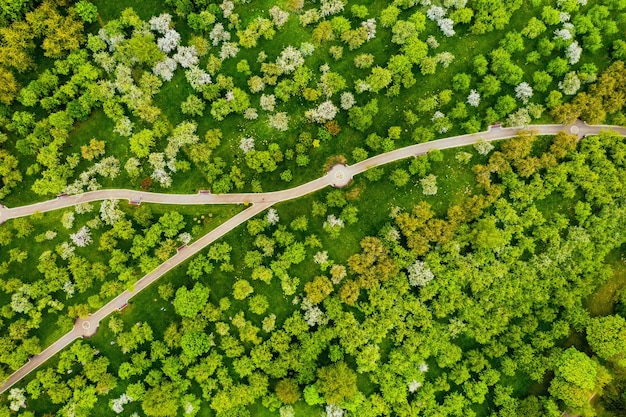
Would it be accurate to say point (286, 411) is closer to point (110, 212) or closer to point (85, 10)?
point (110, 212)

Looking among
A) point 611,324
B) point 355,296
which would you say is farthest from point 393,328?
point 611,324

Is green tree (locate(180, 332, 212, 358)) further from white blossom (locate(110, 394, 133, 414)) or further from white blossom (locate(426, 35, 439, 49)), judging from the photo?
white blossom (locate(426, 35, 439, 49))

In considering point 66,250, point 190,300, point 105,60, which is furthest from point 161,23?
point 190,300

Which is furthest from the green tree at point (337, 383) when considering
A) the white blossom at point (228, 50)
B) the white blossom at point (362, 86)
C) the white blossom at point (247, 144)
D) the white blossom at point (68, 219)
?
the white blossom at point (228, 50)

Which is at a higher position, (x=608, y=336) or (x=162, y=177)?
(x=162, y=177)

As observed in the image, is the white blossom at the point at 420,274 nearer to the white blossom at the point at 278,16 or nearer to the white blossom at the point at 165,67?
the white blossom at the point at 278,16

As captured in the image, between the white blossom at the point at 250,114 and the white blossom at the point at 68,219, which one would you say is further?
the white blossom at the point at 68,219

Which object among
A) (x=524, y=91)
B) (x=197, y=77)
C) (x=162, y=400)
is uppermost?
(x=197, y=77)
